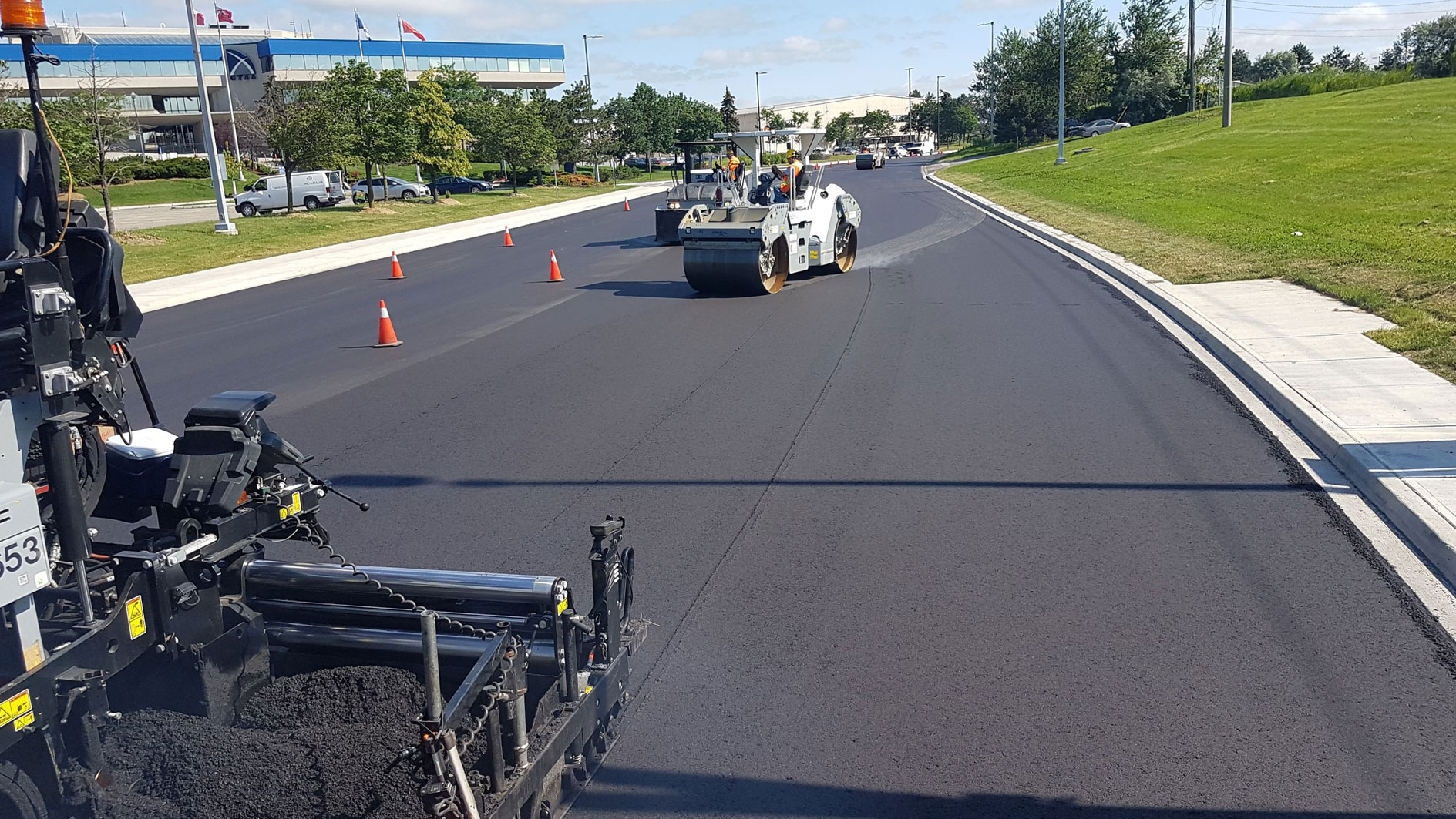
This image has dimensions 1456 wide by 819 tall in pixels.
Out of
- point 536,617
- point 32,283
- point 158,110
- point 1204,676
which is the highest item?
point 158,110

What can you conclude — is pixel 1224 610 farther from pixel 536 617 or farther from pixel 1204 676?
pixel 536 617

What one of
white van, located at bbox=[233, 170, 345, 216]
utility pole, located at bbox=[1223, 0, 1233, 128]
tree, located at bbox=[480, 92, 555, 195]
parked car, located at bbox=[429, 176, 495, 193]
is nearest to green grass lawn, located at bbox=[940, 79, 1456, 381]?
utility pole, located at bbox=[1223, 0, 1233, 128]

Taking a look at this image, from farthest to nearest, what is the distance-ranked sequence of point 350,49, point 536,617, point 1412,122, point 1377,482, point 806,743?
point 350,49, point 1412,122, point 1377,482, point 806,743, point 536,617

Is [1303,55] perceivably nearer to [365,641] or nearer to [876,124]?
[876,124]

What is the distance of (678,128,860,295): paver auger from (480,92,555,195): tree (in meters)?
37.9

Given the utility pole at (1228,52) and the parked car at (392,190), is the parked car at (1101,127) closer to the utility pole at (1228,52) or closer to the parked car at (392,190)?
the utility pole at (1228,52)

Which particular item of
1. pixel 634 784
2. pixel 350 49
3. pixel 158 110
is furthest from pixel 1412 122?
pixel 158 110

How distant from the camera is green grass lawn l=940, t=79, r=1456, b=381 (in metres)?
14.4

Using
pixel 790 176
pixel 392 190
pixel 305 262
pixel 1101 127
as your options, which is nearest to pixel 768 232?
pixel 790 176

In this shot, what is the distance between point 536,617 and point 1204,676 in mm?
2912

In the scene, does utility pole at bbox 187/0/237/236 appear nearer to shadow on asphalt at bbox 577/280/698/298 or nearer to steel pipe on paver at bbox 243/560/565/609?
shadow on asphalt at bbox 577/280/698/298

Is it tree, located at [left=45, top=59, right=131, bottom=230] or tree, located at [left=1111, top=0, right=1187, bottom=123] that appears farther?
tree, located at [left=1111, top=0, right=1187, bottom=123]

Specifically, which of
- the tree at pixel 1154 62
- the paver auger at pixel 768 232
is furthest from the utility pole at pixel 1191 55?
the paver auger at pixel 768 232

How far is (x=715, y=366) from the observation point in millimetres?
11891
